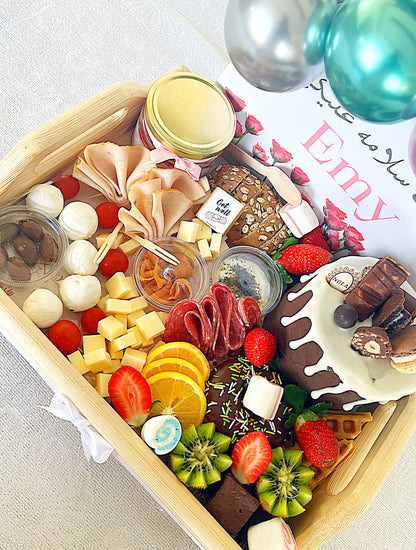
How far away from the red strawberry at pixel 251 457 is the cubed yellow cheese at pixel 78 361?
0.35 m

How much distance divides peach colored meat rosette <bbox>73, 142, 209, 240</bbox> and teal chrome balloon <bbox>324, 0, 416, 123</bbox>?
0.47 m

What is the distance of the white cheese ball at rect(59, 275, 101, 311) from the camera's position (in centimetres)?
105

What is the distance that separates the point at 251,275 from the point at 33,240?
1.64 feet

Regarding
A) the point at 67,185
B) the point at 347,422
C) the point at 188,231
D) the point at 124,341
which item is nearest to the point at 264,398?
the point at 347,422

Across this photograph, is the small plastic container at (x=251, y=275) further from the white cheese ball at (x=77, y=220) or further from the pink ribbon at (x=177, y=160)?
the white cheese ball at (x=77, y=220)

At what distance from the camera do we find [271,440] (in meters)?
1.04

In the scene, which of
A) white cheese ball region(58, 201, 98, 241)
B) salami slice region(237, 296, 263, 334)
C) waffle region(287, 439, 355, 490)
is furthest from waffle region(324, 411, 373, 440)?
white cheese ball region(58, 201, 98, 241)

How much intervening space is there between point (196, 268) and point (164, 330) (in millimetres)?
192

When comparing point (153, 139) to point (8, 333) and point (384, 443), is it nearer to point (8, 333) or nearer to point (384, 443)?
point (8, 333)

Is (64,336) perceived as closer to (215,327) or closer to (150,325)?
(150,325)

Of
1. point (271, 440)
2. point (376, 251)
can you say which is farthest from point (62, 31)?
point (271, 440)

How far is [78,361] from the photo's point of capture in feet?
3.37

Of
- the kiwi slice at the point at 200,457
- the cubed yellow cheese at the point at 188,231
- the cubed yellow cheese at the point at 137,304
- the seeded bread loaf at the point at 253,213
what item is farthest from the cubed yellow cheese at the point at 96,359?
the seeded bread loaf at the point at 253,213

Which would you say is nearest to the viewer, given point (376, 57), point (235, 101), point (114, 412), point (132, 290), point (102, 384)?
point (376, 57)
